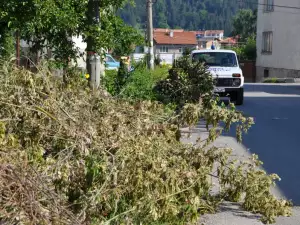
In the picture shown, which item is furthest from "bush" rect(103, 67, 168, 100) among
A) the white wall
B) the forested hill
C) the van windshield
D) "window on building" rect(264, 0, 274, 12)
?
the forested hill

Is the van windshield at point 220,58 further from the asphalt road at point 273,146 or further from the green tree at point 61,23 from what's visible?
the green tree at point 61,23

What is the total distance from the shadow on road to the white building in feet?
61.1

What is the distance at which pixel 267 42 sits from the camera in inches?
1724

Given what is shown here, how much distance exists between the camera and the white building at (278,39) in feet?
128

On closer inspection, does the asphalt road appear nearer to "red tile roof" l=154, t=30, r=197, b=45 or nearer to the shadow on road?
the shadow on road

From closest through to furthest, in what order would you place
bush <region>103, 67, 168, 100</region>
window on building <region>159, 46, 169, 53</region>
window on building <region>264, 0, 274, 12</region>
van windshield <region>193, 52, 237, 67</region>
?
bush <region>103, 67, 168, 100</region>, van windshield <region>193, 52, 237, 67</region>, window on building <region>264, 0, 274, 12</region>, window on building <region>159, 46, 169, 53</region>

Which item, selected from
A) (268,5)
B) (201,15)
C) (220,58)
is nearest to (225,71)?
(220,58)

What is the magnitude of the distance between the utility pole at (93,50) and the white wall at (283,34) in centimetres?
2913

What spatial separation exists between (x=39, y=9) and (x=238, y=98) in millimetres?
11410

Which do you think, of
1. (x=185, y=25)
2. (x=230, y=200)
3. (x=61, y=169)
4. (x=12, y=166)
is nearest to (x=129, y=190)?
(x=61, y=169)

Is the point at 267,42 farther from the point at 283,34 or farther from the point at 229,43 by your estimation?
the point at 229,43

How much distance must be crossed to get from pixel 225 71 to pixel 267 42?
1013 inches

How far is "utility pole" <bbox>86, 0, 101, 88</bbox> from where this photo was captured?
1079cm

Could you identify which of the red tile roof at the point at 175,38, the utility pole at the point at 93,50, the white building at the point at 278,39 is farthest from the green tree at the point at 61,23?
the red tile roof at the point at 175,38
